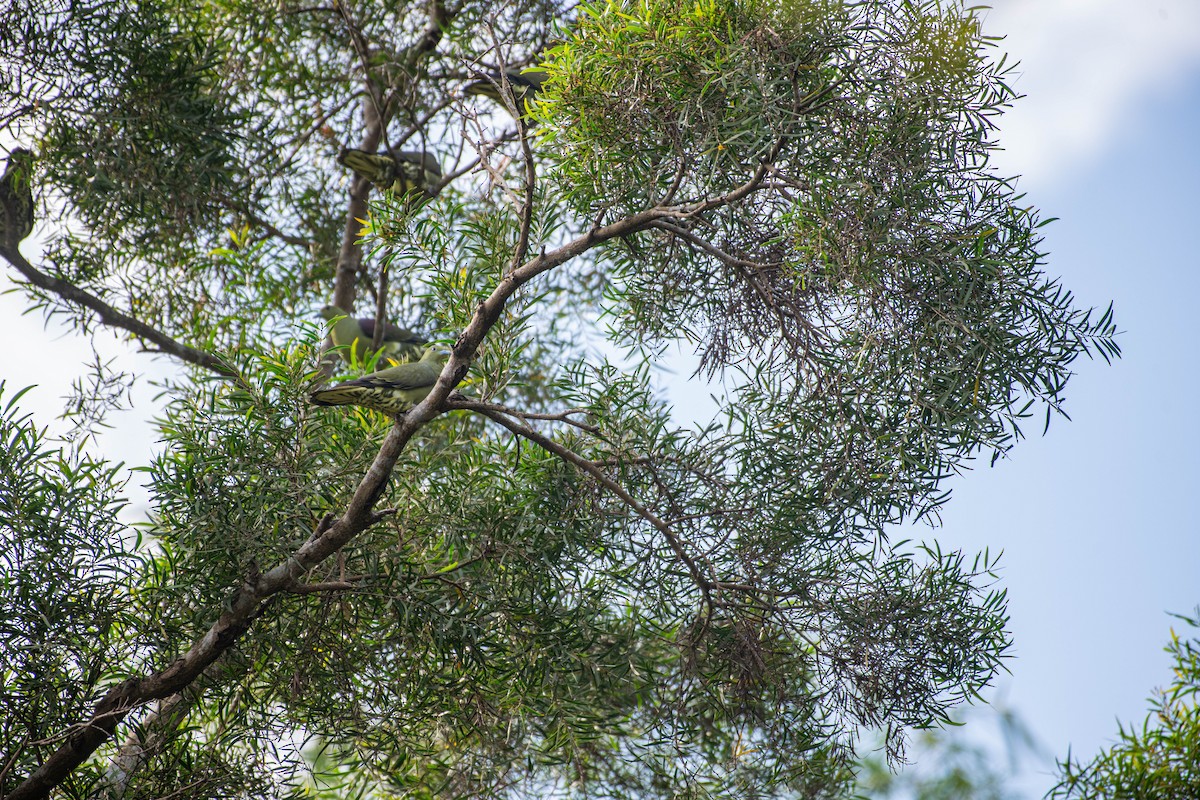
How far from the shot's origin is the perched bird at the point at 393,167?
296 cm

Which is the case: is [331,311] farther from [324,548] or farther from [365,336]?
[324,548]

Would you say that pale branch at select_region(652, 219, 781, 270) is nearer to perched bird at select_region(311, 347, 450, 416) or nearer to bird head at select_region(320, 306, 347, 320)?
perched bird at select_region(311, 347, 450, 416)

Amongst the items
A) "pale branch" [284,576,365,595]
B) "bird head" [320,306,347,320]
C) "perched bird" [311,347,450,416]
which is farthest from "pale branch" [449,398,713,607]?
"bird head" [320,306,347,320]

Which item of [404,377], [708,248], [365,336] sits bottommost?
[708,248]

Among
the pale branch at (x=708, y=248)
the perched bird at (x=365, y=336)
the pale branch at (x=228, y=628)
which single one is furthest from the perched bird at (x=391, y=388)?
the perched bird at (x=365, y=336)

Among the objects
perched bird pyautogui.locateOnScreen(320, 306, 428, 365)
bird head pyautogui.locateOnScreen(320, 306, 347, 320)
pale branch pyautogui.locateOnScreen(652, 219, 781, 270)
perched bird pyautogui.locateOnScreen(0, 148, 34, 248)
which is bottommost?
pale branch pyautogui.locateOnScreen(652, 219, 781, 270)

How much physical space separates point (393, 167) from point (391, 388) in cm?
122

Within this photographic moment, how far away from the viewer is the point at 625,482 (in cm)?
190

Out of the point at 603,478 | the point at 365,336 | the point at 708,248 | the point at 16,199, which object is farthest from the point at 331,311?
the point at 708,248

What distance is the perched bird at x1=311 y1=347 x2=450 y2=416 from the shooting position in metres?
1.92

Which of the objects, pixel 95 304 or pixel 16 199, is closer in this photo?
pixel 16 199

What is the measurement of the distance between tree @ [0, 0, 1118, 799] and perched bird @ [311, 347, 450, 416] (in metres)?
0.05

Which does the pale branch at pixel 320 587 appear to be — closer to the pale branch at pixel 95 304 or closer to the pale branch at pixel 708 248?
the pale branch at pixel 708 248

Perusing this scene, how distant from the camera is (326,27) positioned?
3562 millimetres
